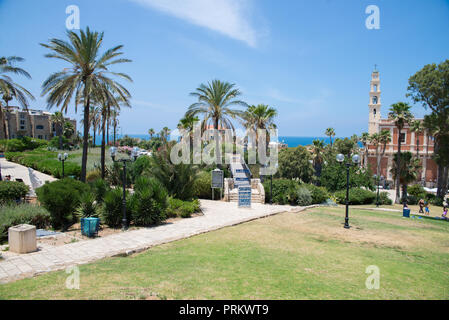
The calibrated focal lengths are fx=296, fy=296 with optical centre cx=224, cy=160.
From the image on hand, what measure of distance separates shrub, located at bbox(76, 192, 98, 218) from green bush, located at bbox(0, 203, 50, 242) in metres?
1.31

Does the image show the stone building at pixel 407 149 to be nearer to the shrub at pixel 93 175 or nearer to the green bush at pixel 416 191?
the green bush at pixel 416 191

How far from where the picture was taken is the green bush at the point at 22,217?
34.3 feet

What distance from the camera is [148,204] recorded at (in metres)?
12.8

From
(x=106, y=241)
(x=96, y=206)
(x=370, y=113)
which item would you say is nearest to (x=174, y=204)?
(x=96, y=206)

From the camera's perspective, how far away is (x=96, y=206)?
12820mm

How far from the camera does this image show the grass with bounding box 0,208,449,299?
5613 mm

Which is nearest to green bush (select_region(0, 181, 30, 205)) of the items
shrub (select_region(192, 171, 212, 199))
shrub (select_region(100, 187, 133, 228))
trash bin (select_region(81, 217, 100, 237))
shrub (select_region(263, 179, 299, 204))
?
shrub (select_region(100, 187, 133, 228))

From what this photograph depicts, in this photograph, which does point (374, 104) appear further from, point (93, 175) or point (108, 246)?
point (108, 246)

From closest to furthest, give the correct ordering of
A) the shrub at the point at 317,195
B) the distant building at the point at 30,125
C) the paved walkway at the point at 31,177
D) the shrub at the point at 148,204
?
1. the shrub at the point at 148,204
2. the paved walkway at the point at 31,177
3. the shrub at the point at 317,195
4. the distant building at the point at 30,125

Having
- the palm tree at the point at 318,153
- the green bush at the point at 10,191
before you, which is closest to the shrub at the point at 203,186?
the green bush at the point at 10,191

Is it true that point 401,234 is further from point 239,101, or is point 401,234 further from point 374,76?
point 374,76

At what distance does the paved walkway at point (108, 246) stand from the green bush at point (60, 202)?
281 cm

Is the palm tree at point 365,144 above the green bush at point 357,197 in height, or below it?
above

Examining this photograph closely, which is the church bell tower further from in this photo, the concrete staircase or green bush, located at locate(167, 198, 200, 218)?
green bush, located at locate(167, 198, 200, 218)
